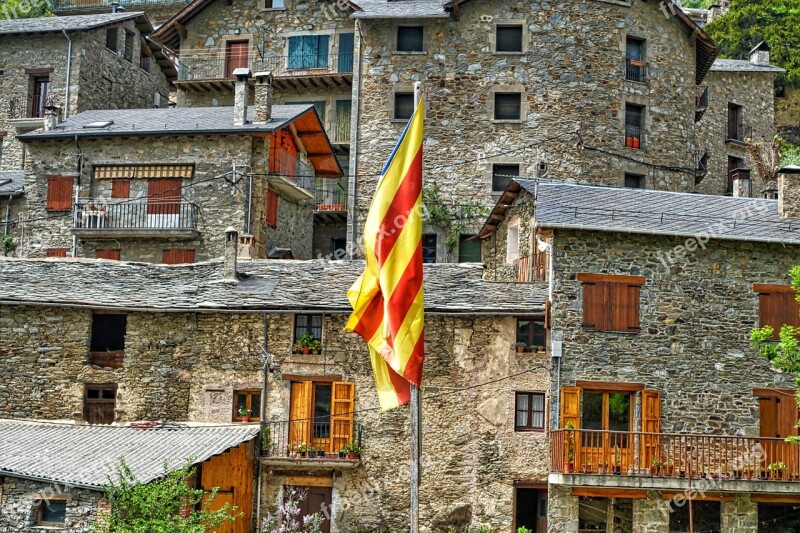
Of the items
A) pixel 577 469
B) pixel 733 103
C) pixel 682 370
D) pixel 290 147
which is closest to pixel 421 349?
pixel 577 469

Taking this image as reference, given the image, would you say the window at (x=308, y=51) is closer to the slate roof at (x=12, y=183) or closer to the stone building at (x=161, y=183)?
the stone building at (x=161, y=183)

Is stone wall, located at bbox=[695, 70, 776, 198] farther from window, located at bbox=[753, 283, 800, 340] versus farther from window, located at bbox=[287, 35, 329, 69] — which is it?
window, located at bbox=[753, 283, 800, 340]

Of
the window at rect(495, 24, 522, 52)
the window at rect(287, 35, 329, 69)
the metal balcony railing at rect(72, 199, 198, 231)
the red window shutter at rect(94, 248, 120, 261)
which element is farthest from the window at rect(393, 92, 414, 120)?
the red window shutter at rect(94, 248, 120, 261)

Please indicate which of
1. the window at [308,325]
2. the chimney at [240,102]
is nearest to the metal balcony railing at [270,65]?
the chimney at [240,102]

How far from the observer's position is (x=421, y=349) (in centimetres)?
1402

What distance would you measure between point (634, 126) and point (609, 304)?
14.3 metres

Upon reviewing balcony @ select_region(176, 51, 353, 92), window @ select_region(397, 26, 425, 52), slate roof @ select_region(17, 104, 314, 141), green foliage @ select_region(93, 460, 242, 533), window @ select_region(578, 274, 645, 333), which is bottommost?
green foliage @ select_region(93, 460, 242, 533)

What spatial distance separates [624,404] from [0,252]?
20.7 m

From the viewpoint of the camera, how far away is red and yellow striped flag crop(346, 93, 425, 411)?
14055mm

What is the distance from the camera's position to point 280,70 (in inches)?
1687

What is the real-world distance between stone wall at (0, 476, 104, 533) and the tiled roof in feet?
75.4

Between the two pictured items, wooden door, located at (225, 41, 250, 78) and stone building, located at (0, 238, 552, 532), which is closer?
stone building, located at (0, 238, 552, 532)

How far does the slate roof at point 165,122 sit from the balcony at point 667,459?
14683 millimetres

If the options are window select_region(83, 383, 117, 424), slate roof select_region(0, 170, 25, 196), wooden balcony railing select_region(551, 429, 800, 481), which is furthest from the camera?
slate roof select_region(0, 170, 25, 196)
